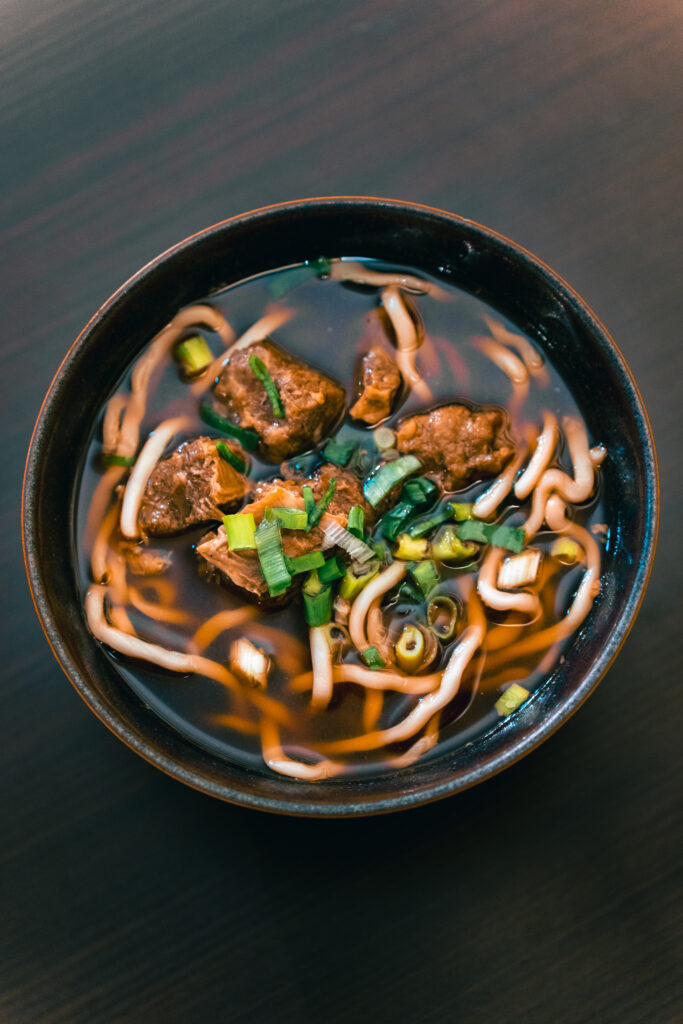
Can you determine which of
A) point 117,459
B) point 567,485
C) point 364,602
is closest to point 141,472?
point 117,459

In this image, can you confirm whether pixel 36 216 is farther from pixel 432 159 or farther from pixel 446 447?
pixel 446 447

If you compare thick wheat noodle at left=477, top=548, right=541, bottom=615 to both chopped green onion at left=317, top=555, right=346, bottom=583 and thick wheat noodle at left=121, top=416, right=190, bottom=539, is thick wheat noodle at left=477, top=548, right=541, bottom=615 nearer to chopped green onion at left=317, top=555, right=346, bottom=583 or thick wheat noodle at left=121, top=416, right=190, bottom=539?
chopped green onion at left=317, top=555, right=346, bottom=583

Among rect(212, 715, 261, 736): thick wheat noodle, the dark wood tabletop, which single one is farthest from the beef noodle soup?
the dark wood tabletop

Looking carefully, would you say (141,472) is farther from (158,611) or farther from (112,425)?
(158,611)

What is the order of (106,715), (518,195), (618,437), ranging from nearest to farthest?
(106,715) < (618,437) < (518,195)

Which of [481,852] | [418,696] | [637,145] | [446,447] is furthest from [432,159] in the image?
[481,852]

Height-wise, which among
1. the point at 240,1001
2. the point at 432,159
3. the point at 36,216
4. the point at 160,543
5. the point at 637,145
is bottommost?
the point at 240,1001

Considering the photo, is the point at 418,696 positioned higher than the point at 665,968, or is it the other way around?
the point at 418,696
